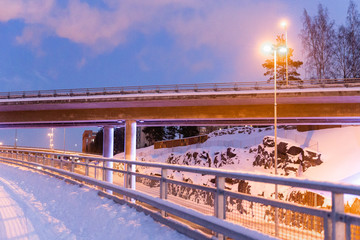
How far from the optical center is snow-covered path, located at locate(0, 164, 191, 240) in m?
6.89

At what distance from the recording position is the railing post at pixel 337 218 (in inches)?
143

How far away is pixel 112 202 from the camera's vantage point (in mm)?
10523

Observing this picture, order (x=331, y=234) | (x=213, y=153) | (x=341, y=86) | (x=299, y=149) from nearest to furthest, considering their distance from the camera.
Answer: (x=331, y=234), (x=341, y=86), (x=299, y=149), (x=213, y=153)

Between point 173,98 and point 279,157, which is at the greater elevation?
point 173,98

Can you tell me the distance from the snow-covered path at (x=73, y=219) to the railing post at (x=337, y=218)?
11.6 ft

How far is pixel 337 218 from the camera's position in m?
3.67

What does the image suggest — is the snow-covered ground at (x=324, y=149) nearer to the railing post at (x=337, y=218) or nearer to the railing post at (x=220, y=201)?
the railing post at (x=220, y=201)

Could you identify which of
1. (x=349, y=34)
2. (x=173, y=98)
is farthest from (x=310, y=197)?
(x=349, y=34)

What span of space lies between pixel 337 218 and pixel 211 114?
31.8 m

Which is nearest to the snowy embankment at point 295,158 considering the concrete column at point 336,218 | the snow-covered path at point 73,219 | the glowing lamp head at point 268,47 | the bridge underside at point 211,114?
the bridge underside at point 211,114

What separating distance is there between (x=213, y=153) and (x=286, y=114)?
56.0 ft

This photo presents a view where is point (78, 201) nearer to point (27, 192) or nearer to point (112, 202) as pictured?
point (112, 202)

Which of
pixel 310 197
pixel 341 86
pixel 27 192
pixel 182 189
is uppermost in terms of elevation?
pixel 341 86

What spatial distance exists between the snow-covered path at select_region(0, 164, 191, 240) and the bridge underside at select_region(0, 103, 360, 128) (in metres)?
24.2
